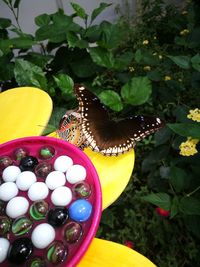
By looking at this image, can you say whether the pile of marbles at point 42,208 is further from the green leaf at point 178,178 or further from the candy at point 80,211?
the green leaf at point 178,178

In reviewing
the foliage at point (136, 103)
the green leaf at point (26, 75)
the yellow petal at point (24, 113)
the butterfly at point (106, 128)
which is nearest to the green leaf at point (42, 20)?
the foliage at point (136, 103)

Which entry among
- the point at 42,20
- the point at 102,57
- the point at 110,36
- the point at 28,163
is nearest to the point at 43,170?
the point at 28,163

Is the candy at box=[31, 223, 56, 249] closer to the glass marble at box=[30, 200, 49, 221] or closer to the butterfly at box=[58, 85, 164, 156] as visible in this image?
the glass marble at box=[30, 200, 49, 221]

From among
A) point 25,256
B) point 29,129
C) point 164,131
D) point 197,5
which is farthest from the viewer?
point 197,5

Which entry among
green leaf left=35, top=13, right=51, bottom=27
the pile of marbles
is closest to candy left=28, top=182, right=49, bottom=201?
the pile of marbles

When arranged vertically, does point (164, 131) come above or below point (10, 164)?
below

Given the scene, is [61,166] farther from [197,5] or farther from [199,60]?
[197,5]

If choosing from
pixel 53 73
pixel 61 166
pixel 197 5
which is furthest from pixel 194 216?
pixel 197 5
